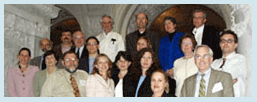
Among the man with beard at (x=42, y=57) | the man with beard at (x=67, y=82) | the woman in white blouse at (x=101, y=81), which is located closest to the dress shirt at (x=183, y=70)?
the woman in white blouse at (x=101, y=81)

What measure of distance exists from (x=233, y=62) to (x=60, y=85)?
2.30m

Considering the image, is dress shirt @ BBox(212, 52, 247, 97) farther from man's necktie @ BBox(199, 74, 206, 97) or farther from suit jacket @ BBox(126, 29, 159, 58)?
suit jacket @ BBox(126, 29, 159, 58)

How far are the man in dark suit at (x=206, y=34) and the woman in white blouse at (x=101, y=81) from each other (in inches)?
58.1

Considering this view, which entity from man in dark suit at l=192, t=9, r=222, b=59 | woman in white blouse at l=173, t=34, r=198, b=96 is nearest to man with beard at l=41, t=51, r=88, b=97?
woman in white blouse at l=173, t=34, r=198, b=96

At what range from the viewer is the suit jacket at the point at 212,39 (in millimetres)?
6195

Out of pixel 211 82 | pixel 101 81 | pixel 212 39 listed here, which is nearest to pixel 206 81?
pixel 211 82

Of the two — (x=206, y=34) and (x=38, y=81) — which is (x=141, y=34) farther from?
(x=38, y=81)

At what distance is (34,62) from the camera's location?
22.0 ft

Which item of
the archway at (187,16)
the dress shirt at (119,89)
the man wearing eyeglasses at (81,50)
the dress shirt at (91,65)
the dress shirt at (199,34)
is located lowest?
the dress shirt at (119,89)

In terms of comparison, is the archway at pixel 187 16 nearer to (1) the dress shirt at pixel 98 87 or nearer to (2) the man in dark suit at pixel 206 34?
(2) the man in dark suit at pixel 206 34

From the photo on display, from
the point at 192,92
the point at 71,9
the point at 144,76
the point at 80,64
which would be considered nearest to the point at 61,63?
the point at 80,64

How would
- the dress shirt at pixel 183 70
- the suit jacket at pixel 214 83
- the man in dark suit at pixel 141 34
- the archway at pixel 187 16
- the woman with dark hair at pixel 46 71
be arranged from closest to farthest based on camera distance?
the suit jacket at pixel 214 83 → the dress shirt at pixel 183 70 → the woman with dark hair at pixel 46 71 → the man in dark suit at pixel 141 34 → the archway at pixel 187 16

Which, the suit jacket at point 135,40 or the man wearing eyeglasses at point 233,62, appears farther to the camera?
the suit jacket at point 135,40

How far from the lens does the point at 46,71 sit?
6414mm
